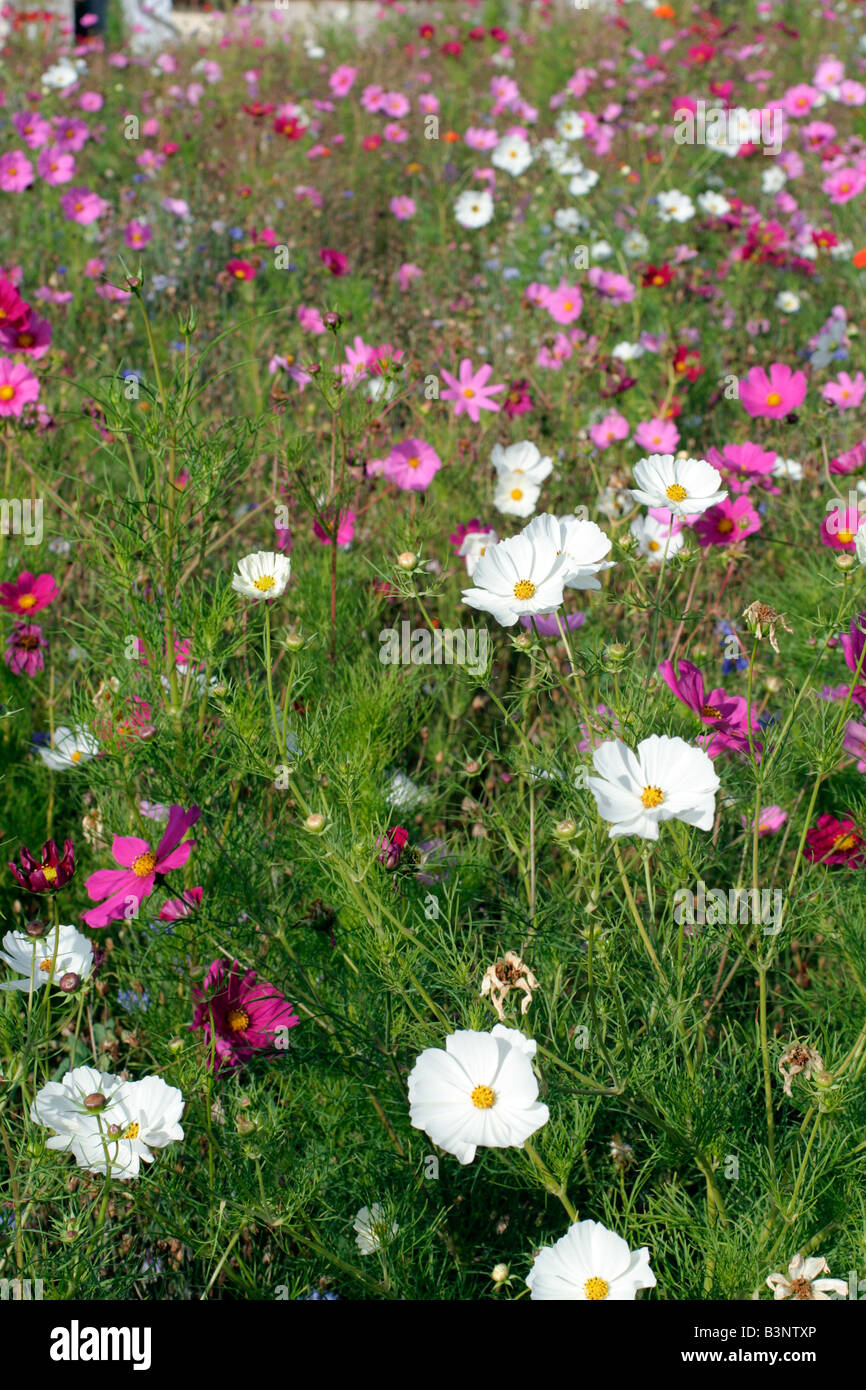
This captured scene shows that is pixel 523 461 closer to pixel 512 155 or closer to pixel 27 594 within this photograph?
pixel 27 594

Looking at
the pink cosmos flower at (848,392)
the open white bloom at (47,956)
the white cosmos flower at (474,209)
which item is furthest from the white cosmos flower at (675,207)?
the open white bloom at (47,956)

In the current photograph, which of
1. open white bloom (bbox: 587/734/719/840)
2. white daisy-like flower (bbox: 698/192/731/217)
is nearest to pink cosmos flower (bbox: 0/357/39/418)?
open white bloom (bbox: 587/734/719/840)

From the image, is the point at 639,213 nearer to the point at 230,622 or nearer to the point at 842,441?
the point at 842,441

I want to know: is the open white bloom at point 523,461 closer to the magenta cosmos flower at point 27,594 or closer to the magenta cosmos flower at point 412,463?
the magenta cosmos flower at point 412,463

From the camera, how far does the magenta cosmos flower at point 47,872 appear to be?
1.21 m

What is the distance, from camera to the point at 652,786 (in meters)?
1.04

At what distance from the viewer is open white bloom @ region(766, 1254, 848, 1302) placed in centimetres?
99

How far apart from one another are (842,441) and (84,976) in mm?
2629

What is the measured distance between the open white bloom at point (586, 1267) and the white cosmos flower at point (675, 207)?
146 inches

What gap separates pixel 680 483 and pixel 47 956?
3.02 ft

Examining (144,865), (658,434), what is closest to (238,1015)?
(144,865)

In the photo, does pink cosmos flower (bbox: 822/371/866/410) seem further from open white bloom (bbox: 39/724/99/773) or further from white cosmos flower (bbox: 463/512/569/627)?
open white bloom (bbox: 39/724/99/773)

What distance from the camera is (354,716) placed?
5.52 ft

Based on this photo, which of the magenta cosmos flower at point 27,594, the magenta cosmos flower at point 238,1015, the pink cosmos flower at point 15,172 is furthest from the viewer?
the pink cosmos flower at point 15,172
